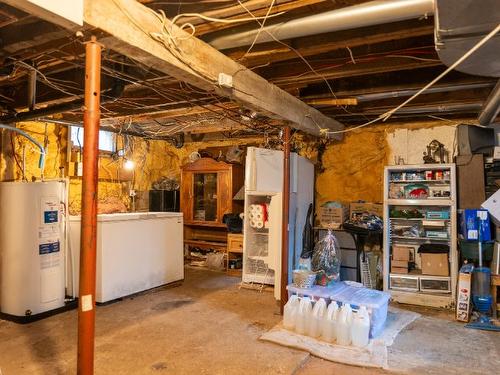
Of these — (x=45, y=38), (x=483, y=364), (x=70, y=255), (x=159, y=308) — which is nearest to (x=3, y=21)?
(x=45, y=38)

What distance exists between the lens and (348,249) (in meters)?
4.54

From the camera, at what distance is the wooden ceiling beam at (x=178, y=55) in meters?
1.77

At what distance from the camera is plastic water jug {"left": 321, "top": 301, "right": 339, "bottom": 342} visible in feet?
9.93

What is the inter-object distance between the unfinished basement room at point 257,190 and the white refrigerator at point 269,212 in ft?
0.10

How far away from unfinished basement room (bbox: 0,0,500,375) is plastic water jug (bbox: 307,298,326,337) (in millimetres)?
19

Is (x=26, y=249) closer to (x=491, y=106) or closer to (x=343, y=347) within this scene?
(x=343, y=347)

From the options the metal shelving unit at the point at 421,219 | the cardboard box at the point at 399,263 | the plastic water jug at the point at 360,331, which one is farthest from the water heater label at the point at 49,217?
the cardboard box at the point at 399,263

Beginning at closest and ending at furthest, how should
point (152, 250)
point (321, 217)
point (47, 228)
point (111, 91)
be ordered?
1. point (111, 91)
2. point (47, 228)
3. point (152, 250)
4. point (321, 217)

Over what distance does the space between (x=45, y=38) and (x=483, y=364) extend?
3.57m

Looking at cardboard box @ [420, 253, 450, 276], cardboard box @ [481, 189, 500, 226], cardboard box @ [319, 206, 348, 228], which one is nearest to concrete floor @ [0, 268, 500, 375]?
cardboard box @ [420, 253, 450, 276]

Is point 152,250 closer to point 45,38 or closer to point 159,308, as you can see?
point 159,308

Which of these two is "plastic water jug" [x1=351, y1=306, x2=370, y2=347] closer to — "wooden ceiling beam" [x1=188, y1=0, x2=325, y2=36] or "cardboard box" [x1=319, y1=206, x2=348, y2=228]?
"cardboard box" [x1=319, y1=206, x2=348, y2=228]

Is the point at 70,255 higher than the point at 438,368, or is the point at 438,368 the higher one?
the point at 70,255

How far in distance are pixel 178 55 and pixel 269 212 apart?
2740 millimetres
